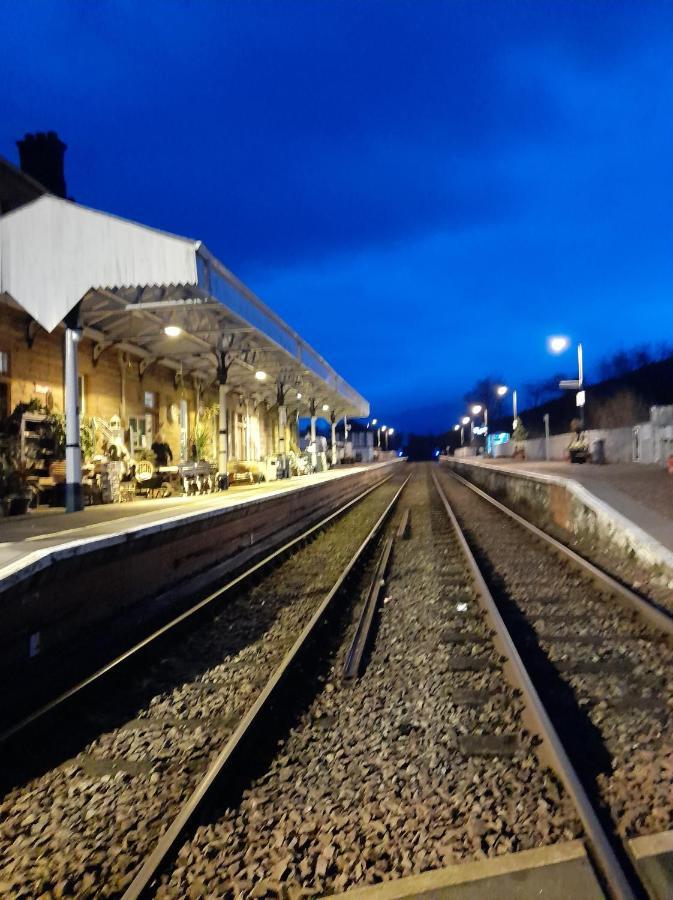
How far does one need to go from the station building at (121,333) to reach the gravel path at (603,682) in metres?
7.76

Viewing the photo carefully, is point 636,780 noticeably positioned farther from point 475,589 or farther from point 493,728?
point 475,589

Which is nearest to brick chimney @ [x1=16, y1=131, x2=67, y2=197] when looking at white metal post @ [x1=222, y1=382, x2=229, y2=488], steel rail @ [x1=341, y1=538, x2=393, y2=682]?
white metal post @ [x1=222, y1=382, x2=229, y2=488]

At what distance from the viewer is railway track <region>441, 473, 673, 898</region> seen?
3270mm

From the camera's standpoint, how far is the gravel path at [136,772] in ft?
10.4

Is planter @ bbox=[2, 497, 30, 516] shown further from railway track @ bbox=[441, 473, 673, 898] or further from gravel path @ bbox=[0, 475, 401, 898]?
railway track @ bbox=[441, 473, 673, 898]

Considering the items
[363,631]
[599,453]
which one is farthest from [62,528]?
[599,453]

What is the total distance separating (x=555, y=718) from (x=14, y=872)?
343cm

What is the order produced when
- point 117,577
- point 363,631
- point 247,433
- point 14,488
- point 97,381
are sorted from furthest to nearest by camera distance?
point 247,433, point 97,381, point 14,488, point 117,577, point 363,631

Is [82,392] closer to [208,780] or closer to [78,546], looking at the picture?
[78,546]

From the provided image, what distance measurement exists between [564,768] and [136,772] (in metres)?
2.60

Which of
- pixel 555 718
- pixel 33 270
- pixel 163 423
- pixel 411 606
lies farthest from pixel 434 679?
pixel 163 423

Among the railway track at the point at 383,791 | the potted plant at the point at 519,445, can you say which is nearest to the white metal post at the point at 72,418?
the railway track at the point at 383,791

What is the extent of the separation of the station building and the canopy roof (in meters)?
0.02

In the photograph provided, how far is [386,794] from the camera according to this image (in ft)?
12.1
